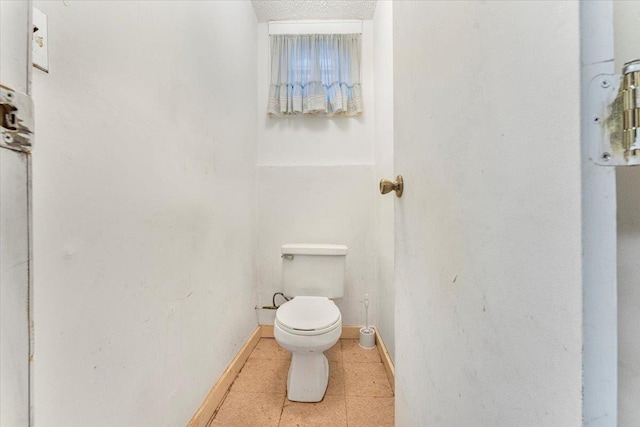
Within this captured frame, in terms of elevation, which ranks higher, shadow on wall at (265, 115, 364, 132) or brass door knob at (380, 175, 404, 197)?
shadow on wall at (265, 115, 364, 132)

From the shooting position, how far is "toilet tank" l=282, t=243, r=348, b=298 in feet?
5.76

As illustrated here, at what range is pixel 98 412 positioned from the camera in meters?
0.68

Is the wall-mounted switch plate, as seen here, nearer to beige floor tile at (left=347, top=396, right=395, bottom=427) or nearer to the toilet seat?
the toilet seat

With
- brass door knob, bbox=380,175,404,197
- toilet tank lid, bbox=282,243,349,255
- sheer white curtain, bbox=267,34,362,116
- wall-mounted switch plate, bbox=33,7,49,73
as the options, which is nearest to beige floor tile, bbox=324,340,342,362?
toilet tank lid, bbox=282,243,349,255

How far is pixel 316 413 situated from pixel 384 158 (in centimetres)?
137

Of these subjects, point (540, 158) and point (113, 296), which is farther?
point (113, 296)

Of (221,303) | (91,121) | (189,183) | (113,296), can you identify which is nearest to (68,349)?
(113,296)

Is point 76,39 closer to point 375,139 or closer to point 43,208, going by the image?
point 43,208

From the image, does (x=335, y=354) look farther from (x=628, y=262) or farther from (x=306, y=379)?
(x=628, y=262)

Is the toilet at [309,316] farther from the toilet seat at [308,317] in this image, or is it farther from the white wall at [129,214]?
the white wall at [129,214]

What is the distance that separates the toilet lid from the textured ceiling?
1.94m

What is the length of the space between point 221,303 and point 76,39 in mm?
1137

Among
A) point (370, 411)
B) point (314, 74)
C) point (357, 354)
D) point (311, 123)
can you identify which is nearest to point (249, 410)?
point (370, 411)

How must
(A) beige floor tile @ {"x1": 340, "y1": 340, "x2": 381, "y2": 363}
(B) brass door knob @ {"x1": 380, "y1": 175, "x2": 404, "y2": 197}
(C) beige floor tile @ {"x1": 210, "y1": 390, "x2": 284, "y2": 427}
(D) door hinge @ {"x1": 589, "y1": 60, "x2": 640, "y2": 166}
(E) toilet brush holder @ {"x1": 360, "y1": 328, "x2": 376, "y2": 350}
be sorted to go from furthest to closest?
(E) toilet brush holder @ {"x1": 360, "y1": 328, "x2": 376, "y2": 350}
(A) beige floor tile @ {"x1": 340, "y1": 340, "x2": 381, "y2": 363}
(C) beige floor tile @ {"x1": 210, "y1": 390, "x2": 284, "y2": 427}
(B) brass door knob @ {"x1": 380, "y1": 175, "x2": 404, "y2": 197}
(D) door hinge @ {"x1": 589, "y1": 60, "x2": 640, "y2": 166}
